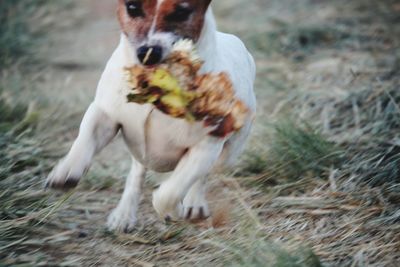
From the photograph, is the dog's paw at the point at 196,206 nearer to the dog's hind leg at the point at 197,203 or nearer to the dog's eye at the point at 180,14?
the dog's hind leg at the point at 197,203

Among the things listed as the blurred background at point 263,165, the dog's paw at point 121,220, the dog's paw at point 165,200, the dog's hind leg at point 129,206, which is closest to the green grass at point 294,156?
the blurred background at point 263,165

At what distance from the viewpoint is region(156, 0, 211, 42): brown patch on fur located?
310cm

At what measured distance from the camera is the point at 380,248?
3.36 metres

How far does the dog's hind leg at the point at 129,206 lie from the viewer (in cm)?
380

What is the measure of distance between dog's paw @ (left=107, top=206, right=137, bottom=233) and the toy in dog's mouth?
2.90 ft

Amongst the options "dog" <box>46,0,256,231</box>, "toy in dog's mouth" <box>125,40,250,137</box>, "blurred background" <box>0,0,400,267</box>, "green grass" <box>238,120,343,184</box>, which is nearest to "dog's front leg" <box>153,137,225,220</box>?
"dog" <box>46,0,256,231</box>

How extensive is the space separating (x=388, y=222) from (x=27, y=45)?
4.15 meters

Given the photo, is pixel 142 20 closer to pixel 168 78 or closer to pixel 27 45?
pixel 168 78

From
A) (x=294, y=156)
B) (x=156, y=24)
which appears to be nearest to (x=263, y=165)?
(x=294, y=156)

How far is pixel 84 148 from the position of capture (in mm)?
3221

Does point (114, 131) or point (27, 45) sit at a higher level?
point (114, 131)

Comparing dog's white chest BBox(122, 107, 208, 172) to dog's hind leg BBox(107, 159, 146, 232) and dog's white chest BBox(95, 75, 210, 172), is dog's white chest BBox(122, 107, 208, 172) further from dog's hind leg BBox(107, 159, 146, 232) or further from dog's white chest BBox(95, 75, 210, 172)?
dog's hind leg BBox(107, 159, 146, 232)

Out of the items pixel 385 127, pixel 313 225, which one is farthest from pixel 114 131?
pixel 385 127

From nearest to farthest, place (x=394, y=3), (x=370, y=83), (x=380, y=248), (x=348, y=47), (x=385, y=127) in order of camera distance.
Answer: (x=380, y=248)
(x=385, y=127)
(x=370, y=83)
(x=348, y=47)
(x=394, y=3)
